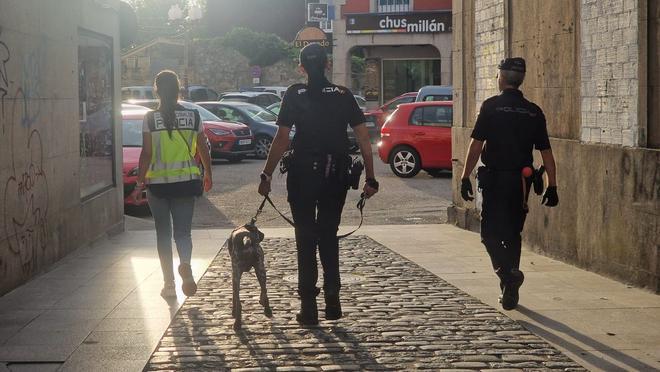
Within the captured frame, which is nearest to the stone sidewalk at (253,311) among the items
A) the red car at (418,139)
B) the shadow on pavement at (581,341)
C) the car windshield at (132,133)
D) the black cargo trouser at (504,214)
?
the shadow on pavement at (581,341)

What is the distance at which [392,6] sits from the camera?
167 feet

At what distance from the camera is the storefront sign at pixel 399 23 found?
164 ft

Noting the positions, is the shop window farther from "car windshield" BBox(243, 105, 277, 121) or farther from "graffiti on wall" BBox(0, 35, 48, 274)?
"car windshield" BBox(243, 105, 277, 121)

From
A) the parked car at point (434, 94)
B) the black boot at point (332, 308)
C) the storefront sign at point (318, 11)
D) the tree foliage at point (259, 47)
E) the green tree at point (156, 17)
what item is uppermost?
the green tree at point (156, 17)

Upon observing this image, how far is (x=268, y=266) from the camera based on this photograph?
10883 millimetres

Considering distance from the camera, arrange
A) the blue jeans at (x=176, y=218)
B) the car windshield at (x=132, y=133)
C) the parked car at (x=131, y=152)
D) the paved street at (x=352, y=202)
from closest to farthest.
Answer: the blue jeans at (x=176, y=218)
the paved street at (x=352, y=202)
the parked car at (x=131, y=152)
the car windshield at (x=132, y=133)

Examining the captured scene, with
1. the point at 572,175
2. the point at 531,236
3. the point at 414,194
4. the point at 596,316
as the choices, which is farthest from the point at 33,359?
the point at 414,194

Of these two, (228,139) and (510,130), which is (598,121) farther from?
(228,139)

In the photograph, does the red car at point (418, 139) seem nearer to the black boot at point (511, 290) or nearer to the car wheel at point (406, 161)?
the car wheel at point (406, 161)

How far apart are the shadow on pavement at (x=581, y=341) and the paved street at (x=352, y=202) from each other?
7.89m

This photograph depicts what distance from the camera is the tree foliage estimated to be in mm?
62125

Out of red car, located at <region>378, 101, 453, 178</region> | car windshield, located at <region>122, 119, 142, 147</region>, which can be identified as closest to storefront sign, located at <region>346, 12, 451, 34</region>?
red car, located at <region>378, 101, 453, 178</region>

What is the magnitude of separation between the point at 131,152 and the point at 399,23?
110 ft

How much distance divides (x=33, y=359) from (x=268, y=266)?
4167mm
